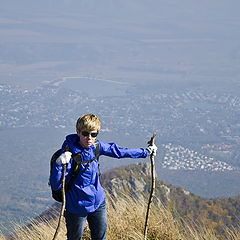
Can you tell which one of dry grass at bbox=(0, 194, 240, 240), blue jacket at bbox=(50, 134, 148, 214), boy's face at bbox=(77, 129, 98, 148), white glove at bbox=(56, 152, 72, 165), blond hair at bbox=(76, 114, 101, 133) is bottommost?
dry grass at bbox=(0, 194, 240, 240)

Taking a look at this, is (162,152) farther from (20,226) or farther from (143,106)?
(20,226)

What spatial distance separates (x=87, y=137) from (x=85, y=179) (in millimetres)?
451

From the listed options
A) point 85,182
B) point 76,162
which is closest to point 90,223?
point 85,182

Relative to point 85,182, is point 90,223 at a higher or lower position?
lower

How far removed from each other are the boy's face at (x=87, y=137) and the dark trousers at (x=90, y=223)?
0.76 meters

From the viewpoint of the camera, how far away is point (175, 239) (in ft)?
20.8

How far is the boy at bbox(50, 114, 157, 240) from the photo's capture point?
505cm

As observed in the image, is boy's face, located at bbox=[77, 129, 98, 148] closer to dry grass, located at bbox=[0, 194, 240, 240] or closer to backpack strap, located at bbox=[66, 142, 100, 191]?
backpack strap, located at bbox=[66, 142, 100, 191]

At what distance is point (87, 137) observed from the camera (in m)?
5.07

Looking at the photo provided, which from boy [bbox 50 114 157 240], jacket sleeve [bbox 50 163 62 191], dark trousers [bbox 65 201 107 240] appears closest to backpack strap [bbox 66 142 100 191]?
boy [bbox 50 114 157 240]

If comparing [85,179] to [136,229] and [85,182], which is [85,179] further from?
[136,229]

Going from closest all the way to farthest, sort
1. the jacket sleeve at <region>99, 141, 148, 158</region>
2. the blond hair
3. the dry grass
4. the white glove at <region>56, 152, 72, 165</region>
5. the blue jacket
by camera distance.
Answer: the white glove at <region>56, 152, 72, 165</region> → the blond hair → the blue jacket → the jacket sleeve at <region>99, 141, 148, 158</region> → the dry grass

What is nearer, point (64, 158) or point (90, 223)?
point (64, 158)

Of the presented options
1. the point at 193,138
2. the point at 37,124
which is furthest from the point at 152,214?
the point at 37,124
